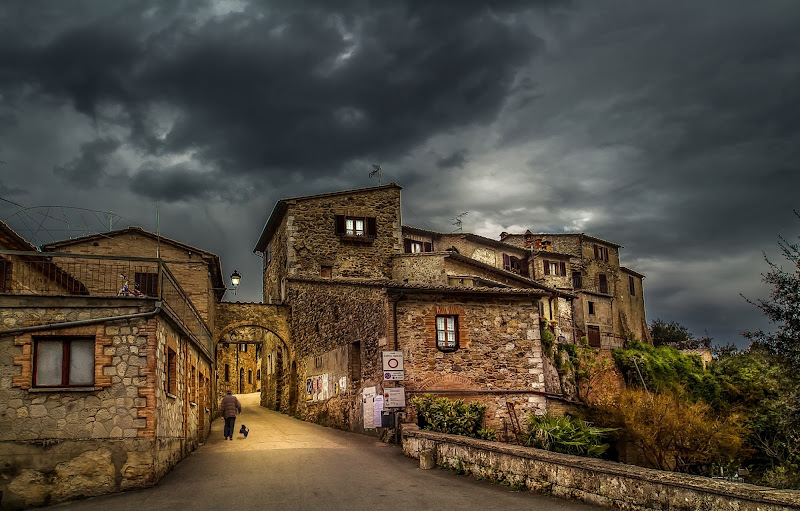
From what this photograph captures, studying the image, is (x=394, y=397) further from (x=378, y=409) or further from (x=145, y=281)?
(x=145, y=281)

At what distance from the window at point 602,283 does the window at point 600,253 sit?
1.47m

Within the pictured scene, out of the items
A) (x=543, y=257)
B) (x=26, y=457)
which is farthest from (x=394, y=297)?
(x=543, y=257)

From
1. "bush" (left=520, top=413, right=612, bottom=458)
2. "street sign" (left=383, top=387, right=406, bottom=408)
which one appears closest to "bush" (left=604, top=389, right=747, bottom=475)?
"bush" (left=520, top=413, right=612, bottom=458)

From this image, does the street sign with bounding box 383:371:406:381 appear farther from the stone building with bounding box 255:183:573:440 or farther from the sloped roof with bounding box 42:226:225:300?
the sloped roof with bounding box 42:226:225:300

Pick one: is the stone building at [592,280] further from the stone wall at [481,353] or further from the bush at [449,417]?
the bush at [449,417]

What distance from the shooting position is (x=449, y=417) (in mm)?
17875

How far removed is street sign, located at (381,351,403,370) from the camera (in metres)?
18.7

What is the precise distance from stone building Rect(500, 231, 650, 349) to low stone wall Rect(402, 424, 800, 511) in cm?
3421

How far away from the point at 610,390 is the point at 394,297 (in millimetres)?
13516

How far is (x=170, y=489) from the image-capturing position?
11367mm

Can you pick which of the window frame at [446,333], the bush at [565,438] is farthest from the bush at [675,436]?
the window frame at [446,333]

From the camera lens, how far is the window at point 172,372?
44.8 ft

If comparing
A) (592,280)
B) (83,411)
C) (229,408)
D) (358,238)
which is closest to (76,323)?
(83,411)

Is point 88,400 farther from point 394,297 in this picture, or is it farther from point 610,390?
point 610,390
